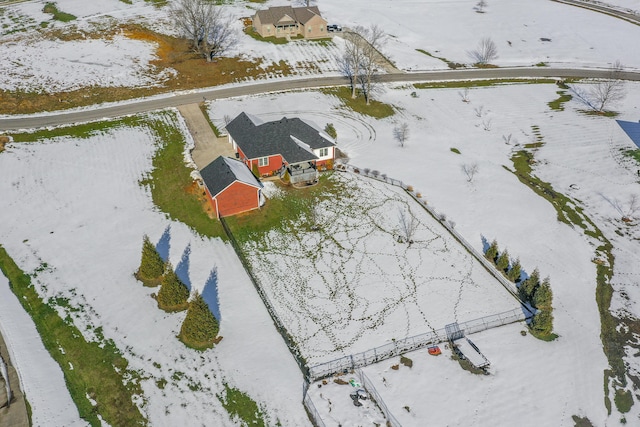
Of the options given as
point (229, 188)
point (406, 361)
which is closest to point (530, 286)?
point (406, 361)

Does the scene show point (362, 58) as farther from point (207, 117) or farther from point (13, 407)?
point (13, 407)

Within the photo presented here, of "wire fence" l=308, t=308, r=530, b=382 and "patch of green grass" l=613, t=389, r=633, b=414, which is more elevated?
"wire fence" l=308, t=308, r=530, b=382

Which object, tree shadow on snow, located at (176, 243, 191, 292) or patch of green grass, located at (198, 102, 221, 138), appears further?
patch of green grass, located at (198, 102, 221, 138)

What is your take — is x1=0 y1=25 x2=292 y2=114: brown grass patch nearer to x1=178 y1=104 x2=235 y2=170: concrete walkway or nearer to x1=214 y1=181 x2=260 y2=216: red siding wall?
x1=178 y1=104 x2=235 y2=170: concrete walkway

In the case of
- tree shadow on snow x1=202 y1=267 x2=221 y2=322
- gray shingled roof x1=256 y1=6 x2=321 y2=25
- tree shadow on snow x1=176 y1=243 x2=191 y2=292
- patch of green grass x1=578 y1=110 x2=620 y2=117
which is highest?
gray shingled roof x1=256 y1=6 x2=321 y2=25

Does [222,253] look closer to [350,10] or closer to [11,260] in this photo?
[11,260]

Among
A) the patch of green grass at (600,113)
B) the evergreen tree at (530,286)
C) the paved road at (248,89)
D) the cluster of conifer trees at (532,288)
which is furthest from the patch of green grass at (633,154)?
the evergreen tree at (530,286)

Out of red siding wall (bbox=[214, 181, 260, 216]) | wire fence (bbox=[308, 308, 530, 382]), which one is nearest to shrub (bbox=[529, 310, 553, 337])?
wire fence (bbox=[308, 308, 530, 382])
